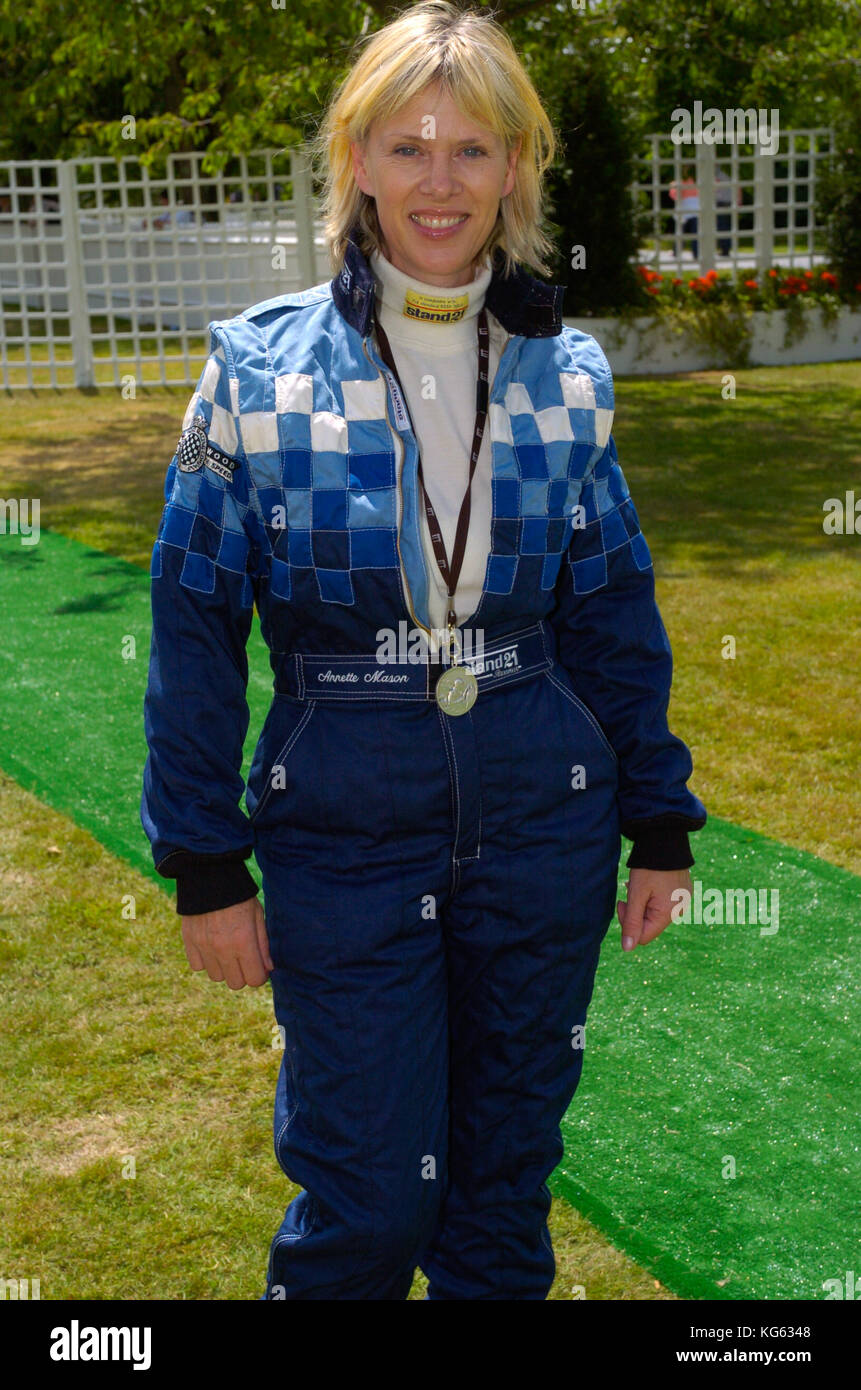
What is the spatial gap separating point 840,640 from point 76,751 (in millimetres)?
3383

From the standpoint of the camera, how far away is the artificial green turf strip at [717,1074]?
285 centimetres

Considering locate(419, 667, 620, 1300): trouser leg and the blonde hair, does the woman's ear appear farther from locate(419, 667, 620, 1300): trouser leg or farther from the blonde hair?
locate(419, 667, 620, 1300): trouser leg

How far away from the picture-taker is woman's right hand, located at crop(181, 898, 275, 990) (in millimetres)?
2109

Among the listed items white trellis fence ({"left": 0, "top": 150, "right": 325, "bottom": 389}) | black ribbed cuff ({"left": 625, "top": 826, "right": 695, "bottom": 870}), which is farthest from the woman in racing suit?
white trellis fence ({"left": 0, "top": 150, "right": 325, "bottom": 389})

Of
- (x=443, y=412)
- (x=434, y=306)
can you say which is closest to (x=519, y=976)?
(x=443, y=412)

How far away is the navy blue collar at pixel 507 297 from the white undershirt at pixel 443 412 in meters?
0.04

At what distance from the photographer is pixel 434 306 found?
2.11 meters

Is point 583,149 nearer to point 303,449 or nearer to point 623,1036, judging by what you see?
point 623,1036

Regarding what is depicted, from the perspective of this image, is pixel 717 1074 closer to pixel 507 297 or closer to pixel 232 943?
pixel 232 943

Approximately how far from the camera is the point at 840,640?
260 inches

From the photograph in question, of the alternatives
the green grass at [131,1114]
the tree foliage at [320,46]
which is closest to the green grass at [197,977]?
the green grass at [131,1114]

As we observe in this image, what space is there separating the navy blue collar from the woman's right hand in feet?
2.83

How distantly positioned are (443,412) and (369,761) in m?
0.52
